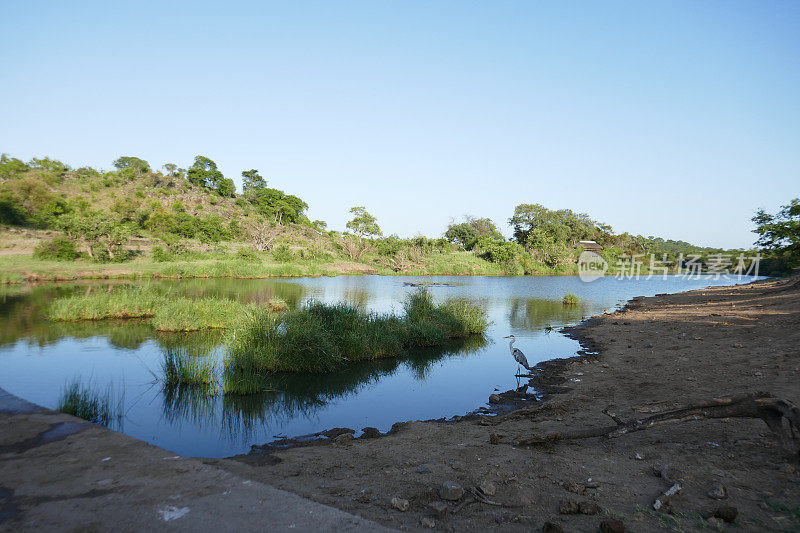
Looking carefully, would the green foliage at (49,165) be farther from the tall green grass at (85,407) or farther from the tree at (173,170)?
the tall green grass at (85,407)

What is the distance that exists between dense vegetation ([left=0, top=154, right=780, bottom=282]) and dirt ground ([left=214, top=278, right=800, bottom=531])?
76.5 ft

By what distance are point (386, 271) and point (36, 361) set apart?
40662mm

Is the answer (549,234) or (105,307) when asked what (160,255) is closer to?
(105,307)

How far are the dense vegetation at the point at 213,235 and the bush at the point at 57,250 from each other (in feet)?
0.26

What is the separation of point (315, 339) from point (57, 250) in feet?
109

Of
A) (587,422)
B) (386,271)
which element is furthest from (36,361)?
(386,271)

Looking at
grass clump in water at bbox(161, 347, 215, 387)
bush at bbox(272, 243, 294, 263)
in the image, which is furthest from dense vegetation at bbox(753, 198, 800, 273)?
bush at bbox(272, 243, 294, 263)

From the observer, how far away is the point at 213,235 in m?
49.1

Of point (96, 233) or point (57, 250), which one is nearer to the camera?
point (57, 250)

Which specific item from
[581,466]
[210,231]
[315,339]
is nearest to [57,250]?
[210,231]

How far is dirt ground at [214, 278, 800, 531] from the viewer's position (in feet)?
10.1

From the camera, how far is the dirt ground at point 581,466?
3082 mm

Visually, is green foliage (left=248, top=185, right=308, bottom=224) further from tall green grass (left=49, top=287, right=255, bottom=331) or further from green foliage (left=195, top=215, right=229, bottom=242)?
tall green grass (left=49, top=287, right=255, bottom=331)

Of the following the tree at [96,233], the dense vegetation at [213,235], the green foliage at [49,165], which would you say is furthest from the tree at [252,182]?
the tree at [96,233]
